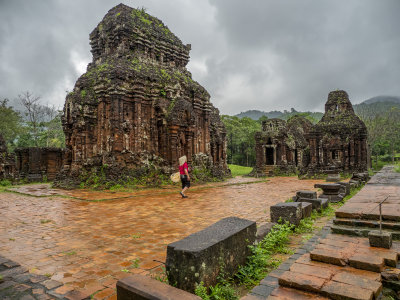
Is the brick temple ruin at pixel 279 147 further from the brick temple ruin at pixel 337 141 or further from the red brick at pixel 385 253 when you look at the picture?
the red brick at pixel 385 253

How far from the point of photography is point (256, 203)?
7629mm

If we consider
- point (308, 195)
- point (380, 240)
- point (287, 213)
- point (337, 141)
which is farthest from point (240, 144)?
point (380, 240)

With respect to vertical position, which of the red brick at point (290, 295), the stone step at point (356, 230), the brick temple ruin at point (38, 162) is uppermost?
the brick temple ruin at point (38, 162)

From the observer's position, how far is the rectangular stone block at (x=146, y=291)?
1.96 metres

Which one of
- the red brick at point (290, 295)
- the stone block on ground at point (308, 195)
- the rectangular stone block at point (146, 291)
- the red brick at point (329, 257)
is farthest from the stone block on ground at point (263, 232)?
the stone block on ground at point (308, 195)

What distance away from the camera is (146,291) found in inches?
79.7

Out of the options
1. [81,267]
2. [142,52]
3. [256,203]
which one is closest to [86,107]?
[142,52]

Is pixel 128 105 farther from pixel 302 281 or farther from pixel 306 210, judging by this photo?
pixel 302 281

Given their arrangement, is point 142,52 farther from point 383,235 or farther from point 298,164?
point 298,164

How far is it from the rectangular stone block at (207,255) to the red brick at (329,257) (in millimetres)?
766

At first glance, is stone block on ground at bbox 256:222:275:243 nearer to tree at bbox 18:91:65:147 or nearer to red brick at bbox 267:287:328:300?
red brick at bbox 267:287:328:300

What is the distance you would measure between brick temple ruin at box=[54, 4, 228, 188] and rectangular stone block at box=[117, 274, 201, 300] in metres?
9.97

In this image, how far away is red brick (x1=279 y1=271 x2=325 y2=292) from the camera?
235 centimetres

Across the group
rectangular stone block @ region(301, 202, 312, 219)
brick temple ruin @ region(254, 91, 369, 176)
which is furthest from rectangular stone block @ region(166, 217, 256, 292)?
brick temple ruin @ region(254, 91, 369, 176)
